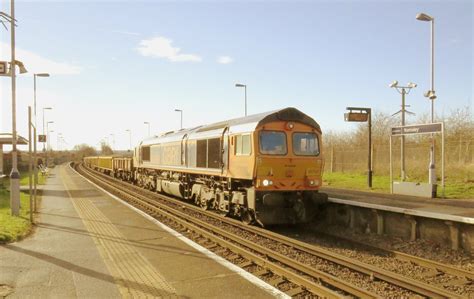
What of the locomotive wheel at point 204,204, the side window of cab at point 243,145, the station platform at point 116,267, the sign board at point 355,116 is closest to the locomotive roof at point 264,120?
the side window of cab at point 243,145

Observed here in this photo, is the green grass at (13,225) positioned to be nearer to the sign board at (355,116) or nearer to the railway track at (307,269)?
the railway track at (307,269)

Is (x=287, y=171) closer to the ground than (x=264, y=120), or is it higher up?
closer to the ground

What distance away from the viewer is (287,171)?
40.9 ft

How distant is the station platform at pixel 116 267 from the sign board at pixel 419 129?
37.9 ft

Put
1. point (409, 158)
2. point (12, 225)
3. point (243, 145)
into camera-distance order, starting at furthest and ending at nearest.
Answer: point (409, 158) → point (243, 145) → point (12, 225)

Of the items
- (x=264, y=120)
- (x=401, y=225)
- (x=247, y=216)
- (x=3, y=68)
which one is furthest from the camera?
(x=3, y=68)

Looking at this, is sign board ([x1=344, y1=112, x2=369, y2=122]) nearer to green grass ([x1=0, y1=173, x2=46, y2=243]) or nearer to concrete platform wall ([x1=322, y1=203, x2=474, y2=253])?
concrete platform wall ([x1=322, y1=203, x2=474, y2=253])

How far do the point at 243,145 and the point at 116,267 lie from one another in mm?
5964

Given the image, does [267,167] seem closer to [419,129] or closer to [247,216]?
[247,216]

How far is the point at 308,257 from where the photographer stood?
9.34 meters

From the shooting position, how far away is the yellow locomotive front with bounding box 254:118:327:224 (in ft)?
39.7

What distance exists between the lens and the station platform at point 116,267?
646cm

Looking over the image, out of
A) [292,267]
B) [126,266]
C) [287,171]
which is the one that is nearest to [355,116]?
[287,171]

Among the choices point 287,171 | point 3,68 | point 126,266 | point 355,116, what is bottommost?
point 126,266
